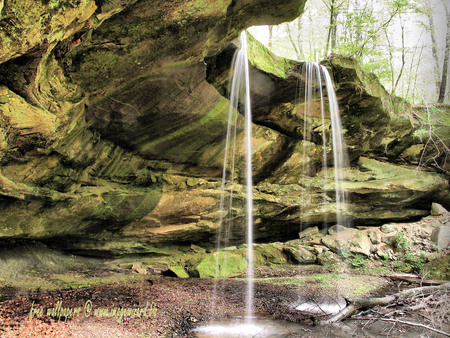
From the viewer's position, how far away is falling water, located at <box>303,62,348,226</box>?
7.75 metres

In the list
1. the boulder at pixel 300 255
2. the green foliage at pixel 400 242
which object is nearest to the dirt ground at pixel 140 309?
the boulder at pixel 300 255

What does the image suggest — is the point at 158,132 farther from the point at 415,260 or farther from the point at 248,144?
the point at 415,260

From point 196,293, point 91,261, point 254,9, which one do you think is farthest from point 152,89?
point 91,261

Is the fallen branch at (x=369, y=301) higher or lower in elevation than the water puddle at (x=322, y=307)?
higher

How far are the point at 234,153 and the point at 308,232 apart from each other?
490cm

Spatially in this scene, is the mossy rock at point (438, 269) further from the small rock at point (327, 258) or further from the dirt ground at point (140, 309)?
the dirt ground at point (140, 309)

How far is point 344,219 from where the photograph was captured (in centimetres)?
1105

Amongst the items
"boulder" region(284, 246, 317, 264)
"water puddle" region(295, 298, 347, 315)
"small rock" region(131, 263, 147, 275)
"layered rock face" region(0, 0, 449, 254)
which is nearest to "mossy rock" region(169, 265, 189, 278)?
"small rock" region(131, 263, 147, 275)

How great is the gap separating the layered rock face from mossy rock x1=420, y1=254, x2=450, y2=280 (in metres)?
3.47

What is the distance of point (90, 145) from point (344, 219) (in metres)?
10.1

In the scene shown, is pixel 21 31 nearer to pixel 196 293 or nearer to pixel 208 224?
pixel 196 293

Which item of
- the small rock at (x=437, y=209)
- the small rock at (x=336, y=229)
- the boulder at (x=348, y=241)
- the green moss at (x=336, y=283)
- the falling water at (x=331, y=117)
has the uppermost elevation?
the falling water at (x=331, y=117)

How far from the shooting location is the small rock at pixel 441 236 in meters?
9.02

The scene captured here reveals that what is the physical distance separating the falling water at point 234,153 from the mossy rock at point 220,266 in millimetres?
75
